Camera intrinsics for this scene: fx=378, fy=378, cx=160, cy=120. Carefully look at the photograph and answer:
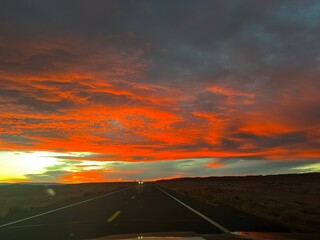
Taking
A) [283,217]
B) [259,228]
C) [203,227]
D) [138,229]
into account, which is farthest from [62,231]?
[283,217]

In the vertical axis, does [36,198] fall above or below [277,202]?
above

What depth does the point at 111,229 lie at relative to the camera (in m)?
12.0

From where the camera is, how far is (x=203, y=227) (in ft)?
38.8

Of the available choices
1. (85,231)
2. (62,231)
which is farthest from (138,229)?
(62,231)

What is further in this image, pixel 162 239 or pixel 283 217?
pixel 283 217

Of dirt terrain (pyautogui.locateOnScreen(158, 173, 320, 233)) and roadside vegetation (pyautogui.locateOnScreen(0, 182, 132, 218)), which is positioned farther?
roadside vegetation (pyautogui.locateOnScreen(0, 182, 132, 218))

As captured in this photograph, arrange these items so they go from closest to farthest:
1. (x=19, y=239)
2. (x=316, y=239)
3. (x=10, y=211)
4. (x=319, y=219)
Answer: (x=316, y=239) → (x=19, y=239) → (x=319, y=219) → (x=10, y=211)

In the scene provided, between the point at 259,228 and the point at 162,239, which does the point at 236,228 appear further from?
the point at 162,239

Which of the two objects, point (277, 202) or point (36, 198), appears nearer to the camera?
point (277, 202)

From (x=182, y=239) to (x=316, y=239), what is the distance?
2.63 m

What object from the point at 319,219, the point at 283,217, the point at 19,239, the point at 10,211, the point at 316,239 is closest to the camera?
the point at 316,239

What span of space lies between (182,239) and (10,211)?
785 inches

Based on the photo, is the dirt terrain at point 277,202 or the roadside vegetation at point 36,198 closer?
the dirt terrain at point 277,202

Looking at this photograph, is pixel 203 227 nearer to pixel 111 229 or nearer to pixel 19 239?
pixel 111 229
